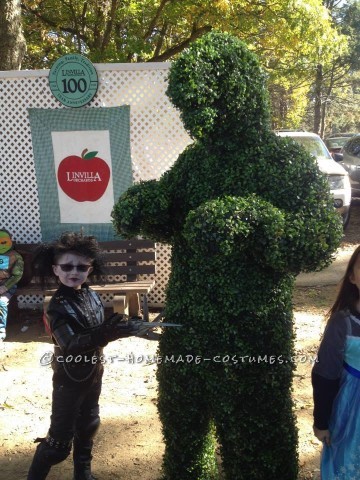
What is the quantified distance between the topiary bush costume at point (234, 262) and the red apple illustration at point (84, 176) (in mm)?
3264

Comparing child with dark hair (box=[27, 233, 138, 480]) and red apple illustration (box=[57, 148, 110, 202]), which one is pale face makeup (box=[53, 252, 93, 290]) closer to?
child with dark hair (box=[27, 233, 138, 480])

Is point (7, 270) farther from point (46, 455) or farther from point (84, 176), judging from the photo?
point (46, 455)

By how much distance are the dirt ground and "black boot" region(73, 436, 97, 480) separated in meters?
0.30

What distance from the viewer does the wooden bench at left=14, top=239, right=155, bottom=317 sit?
5.35m

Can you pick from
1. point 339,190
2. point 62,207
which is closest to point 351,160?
point 339,190

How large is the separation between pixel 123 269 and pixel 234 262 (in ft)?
11.6

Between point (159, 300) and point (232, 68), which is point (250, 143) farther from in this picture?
point (159, 300)

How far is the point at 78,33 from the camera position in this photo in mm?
11680

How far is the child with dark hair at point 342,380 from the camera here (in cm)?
200

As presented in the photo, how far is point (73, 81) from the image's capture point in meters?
5.20

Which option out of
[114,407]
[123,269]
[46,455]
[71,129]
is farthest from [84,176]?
[46,455]

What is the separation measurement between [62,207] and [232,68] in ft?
12.6

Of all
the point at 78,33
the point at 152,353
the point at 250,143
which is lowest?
the point at 152,353

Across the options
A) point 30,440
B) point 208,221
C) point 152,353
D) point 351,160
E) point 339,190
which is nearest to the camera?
point 208,221
